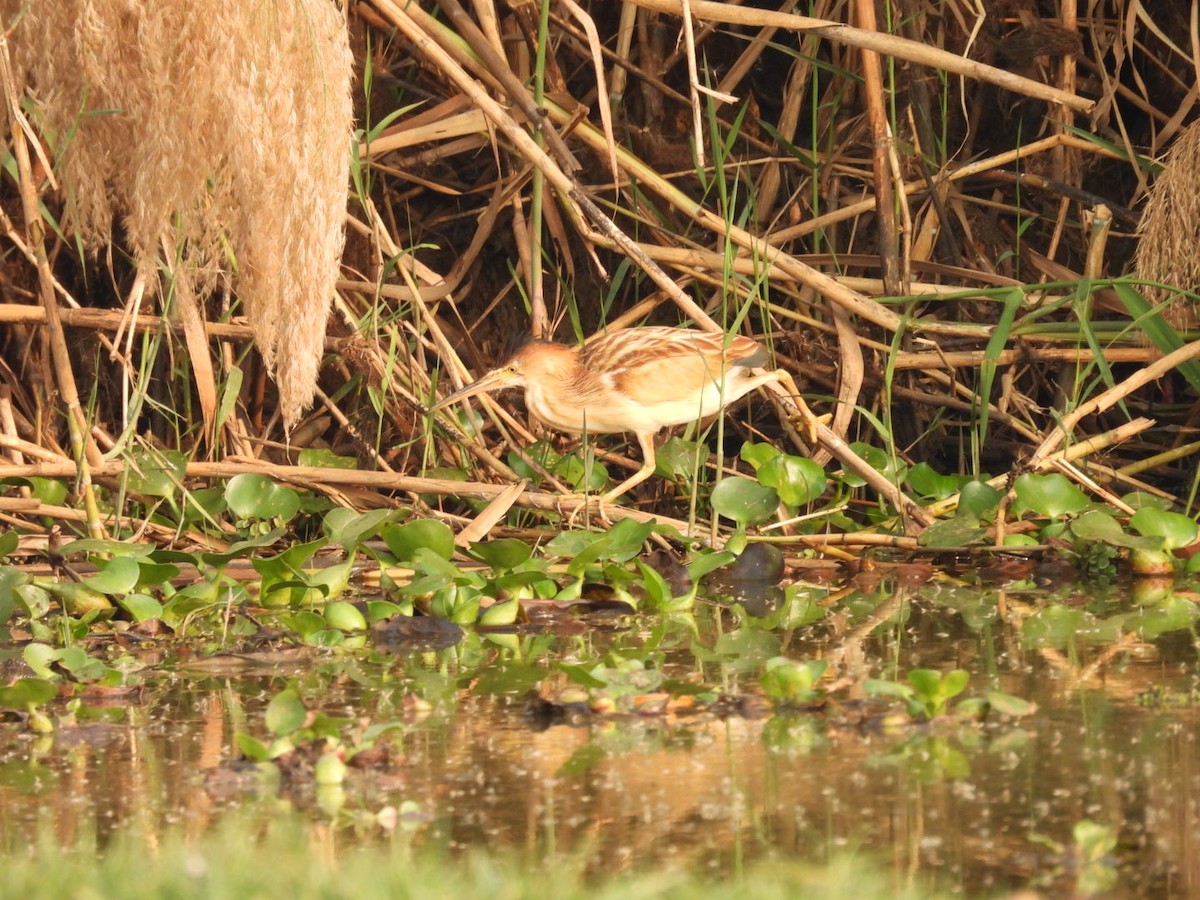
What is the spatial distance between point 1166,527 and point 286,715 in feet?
8.80

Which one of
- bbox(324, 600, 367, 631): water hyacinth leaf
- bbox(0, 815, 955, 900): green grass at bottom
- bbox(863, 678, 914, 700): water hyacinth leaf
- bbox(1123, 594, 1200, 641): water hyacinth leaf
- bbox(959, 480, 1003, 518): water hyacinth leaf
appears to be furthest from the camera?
bbox(959, 480, 1003, 518): water hyacinth leaf

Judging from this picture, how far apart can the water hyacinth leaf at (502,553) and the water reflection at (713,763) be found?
19.6 inches

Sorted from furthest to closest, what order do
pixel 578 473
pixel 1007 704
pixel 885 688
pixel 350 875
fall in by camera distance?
pixel 578 473 → pixel 885 688 → pixel 1007 704 → pixel 350 875

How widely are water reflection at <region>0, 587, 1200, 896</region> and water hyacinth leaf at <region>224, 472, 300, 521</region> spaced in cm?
109

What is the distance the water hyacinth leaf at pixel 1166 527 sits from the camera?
15.1 feet

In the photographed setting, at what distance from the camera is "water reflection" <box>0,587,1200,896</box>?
2.42 m

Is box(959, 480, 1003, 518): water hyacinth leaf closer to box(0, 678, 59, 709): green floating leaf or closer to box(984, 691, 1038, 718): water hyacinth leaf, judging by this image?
box(984, 691, 1038, 718): water hyacinth leaf

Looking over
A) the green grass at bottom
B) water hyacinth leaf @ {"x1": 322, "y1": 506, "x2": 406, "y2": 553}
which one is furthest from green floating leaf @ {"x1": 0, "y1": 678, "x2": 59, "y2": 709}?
water hyacinth leaf @ {"x1": 322, "y1": 506, "x2": 406, "y2": 553}

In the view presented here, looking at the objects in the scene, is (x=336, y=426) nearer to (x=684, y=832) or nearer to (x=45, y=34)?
(x=45, y=34)

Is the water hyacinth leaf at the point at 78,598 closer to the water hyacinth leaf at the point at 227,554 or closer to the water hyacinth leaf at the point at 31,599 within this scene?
the water hyacinth leaf at the point at 31,599

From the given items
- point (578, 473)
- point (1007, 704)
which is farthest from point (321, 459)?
point (1007, 704)

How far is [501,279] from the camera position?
6238 millimetres

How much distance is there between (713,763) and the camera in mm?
2850

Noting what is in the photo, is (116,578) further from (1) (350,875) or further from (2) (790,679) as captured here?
(1) (350,875)
